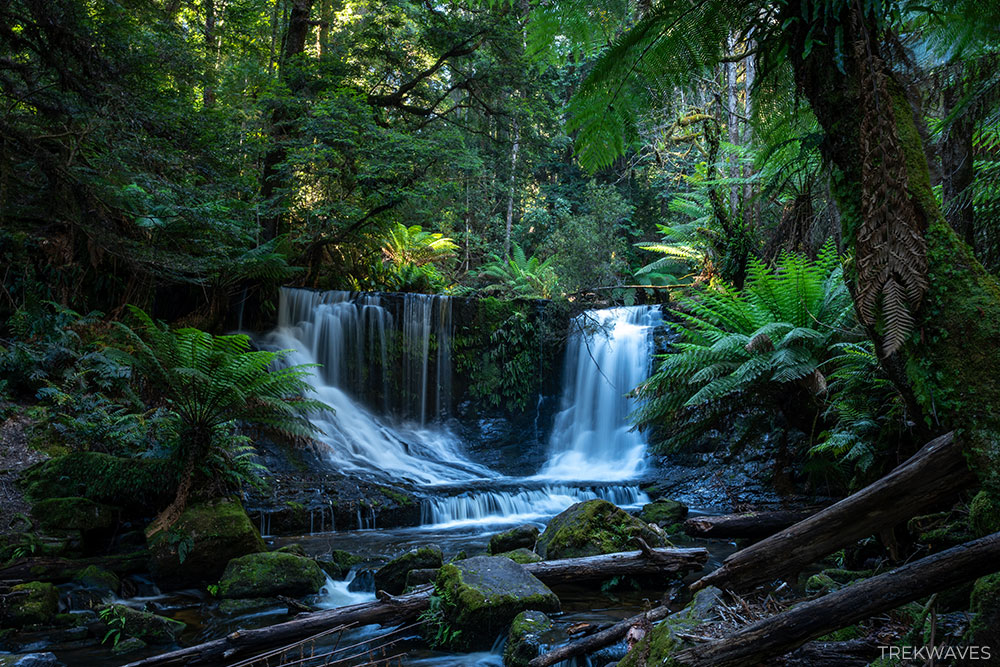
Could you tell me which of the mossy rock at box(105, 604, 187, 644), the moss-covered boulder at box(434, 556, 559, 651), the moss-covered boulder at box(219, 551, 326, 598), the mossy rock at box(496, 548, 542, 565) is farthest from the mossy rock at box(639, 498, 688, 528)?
the mossy rock at box(105, 604, 187, 644)

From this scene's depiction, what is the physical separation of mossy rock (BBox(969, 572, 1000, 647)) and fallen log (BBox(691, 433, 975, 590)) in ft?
1.73

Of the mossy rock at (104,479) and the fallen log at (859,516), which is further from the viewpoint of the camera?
the mossy rock at (104,479)

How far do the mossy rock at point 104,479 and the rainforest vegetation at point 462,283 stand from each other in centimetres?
3

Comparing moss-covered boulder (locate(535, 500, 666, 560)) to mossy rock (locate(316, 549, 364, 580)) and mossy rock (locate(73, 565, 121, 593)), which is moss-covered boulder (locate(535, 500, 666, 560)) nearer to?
mossy rock (locate(316, 549, 364, 580))

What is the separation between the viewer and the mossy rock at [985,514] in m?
1.77

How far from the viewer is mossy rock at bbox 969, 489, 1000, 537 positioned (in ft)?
5.81

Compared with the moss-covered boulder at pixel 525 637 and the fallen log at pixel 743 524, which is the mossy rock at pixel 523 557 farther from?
the fallen log at pixel 743 524

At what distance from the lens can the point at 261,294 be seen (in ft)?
37.6

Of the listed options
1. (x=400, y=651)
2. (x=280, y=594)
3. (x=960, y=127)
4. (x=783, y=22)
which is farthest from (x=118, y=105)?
(x=960, y=127)

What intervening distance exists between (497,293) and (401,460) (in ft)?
23.1

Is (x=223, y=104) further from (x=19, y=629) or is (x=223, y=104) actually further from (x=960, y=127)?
(x=960, y=127)

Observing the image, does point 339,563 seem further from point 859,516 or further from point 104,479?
point 859,516

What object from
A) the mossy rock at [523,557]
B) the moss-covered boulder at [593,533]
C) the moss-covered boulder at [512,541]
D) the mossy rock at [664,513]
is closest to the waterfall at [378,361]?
the mossy rock at [664,513]

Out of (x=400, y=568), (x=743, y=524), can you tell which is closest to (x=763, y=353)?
(x=743, y=524)
